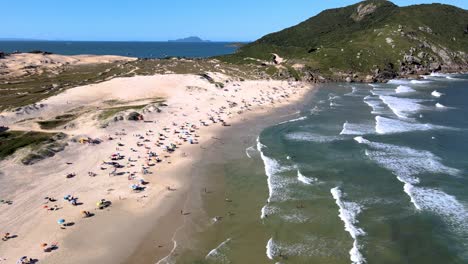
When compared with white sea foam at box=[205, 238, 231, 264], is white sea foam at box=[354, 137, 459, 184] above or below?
above

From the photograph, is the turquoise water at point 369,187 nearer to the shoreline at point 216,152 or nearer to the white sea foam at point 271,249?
the white sea foam at point 271,249

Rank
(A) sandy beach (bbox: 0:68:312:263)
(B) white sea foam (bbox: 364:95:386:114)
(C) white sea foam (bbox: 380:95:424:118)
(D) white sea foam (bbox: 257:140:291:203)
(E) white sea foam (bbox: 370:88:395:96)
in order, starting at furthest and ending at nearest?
(E) white sea foam (bbox: 370:88:395:96), (B) white sea foam (bbox: 364:95:386:114), (C) white sea foam (bbox: 380:95:424:118), (D) white sea foam (bbox: 257:140:291:203), (A) sandy beach (bbox: 0:68:312:263)

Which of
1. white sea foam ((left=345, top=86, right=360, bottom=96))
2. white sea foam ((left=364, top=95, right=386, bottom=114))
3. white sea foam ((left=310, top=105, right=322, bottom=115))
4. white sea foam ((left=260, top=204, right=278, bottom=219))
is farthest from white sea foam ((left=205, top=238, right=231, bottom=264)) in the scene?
white sea foam ((left=345, top=86, right=360, bottom=96))

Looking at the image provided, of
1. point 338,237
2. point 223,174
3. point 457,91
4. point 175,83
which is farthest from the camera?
point 457,91

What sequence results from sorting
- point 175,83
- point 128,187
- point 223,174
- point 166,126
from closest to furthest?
point 128,187 → point 223,174 → point 166,126 → point 175,83

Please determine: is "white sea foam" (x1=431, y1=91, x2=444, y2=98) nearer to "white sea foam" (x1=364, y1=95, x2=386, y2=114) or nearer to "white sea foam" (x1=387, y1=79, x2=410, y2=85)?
"white sea foam" (x1=364, y1=95, x2=386, y2=114)

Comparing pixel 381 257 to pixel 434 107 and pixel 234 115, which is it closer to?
pixel 234 115

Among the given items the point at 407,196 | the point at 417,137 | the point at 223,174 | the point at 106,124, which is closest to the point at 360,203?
the point at 407,196
